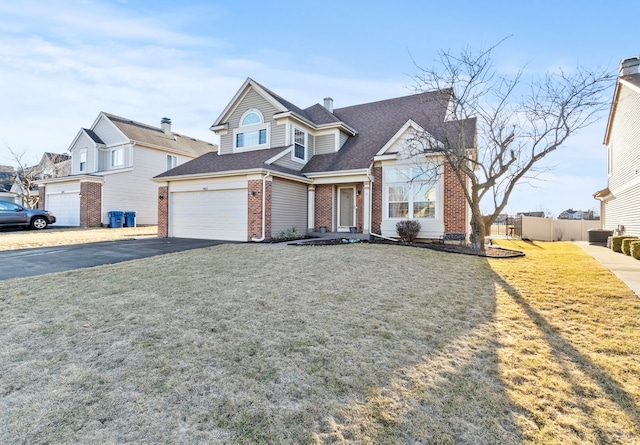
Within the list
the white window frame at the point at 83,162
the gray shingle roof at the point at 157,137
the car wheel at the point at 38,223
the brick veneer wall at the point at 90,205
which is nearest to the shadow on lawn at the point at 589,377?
the car wheel at the point at 38,223

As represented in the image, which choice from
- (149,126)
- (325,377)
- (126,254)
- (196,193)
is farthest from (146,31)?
(149,126)

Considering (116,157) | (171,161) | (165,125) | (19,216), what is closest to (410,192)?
(171,161)

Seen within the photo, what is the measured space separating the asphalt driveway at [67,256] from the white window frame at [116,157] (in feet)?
44.7

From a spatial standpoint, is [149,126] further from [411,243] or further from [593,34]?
[593,34]

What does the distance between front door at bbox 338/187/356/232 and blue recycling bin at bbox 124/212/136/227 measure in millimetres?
14836

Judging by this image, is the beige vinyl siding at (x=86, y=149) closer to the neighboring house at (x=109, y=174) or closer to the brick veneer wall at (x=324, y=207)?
the neighboring house at (x=109, y=174)

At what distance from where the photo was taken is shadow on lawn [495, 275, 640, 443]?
2.48 m

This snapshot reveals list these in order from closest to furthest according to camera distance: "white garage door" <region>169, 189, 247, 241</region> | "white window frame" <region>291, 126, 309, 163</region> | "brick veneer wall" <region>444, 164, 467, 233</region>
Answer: "brick veneer wall" <region>444, 164, 467, 233</region> < "white garage door" <region>169, 189, 247, 241</region> < "white window frame" <region>291, 126, 309, 163</region>

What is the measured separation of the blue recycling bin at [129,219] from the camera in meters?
21.1

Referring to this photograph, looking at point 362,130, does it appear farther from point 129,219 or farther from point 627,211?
point 129,219

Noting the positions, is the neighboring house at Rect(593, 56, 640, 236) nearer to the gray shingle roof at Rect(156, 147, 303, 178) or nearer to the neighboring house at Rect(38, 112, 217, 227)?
the gray shingle roof at Rect(156, 147, 303, 178)

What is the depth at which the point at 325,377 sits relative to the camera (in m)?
3.06

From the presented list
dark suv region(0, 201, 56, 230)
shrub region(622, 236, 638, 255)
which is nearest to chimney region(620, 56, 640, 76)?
shrub region(622, 236, 638, 255)

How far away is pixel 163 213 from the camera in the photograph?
15.0m
